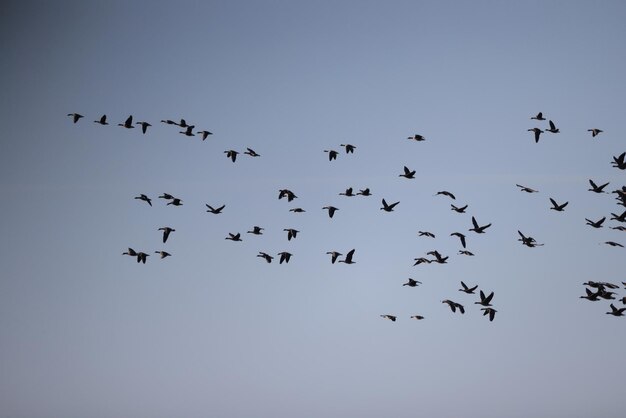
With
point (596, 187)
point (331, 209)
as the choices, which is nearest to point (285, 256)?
point (331, 209)

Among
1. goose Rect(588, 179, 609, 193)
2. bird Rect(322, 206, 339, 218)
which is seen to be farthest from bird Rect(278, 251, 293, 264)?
goose Rect(588, 179, 609, 193)

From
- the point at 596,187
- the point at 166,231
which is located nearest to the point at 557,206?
the point at 596,187

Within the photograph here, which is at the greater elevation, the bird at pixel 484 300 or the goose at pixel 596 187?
the goose at pixel 596 187

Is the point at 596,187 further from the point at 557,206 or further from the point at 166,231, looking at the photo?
the point at 166,231

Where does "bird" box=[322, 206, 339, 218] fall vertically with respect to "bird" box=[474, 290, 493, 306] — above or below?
above

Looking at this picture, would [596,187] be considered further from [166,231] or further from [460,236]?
[166,231]

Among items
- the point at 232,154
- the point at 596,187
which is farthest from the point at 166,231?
the point at 596,187

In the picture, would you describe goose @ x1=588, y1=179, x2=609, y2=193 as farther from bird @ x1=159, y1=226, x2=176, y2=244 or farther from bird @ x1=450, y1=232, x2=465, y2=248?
bird @ x1=159, y1=226, x2=176, y2=244

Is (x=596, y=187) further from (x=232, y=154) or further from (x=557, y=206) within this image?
(x=232, y=154)

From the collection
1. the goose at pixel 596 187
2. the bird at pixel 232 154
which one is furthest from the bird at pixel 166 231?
the goose at pixel 596 187

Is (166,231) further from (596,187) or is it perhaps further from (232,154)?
(596,187)

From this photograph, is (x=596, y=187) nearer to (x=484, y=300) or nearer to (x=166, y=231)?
(x=484, y=300)

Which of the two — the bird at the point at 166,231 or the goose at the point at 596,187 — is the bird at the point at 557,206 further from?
the bird at the point at 166,231

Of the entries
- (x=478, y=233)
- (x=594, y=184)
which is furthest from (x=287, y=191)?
(x=594, y=184)
